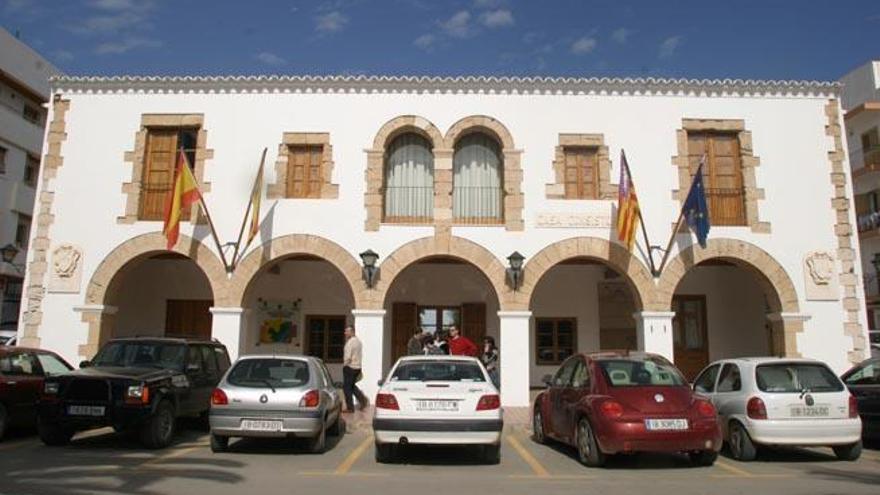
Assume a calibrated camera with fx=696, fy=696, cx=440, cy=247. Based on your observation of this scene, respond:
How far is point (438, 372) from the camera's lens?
356 inches

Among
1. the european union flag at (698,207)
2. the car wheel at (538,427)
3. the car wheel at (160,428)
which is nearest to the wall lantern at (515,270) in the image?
the european union flag at (698,207)

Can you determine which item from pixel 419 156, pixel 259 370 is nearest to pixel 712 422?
pixel 259 370

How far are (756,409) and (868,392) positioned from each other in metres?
2.93

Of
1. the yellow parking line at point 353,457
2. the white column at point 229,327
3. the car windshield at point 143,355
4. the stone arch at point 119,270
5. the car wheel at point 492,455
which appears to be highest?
the stone arch at point 119,270

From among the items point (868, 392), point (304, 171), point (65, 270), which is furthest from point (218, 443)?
point (868, 392)

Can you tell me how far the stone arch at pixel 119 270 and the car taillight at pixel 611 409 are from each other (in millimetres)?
9258

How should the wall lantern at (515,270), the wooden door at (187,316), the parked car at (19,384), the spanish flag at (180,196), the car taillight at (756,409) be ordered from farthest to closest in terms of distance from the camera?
the wooden door at (187,316) < the wall lantern at (515,270) < the spanish flag at (180,196) < the parked car at (19,384) < the car taillight at (756,409)

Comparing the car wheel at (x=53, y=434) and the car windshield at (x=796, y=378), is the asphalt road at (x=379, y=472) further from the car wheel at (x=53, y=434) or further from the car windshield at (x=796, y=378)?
the car windshield at (x=796, y=378)

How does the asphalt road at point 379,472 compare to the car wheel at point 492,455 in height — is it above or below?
below

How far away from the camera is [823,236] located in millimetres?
14969

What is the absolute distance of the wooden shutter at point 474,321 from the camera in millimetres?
17828

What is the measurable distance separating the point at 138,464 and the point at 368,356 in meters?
6.65

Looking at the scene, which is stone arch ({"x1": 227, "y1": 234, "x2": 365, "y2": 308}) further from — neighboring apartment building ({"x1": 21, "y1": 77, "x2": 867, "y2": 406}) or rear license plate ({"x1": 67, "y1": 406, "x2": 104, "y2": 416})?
rear license plate ({"x1": 67, "y1": 406, "x2": 104, "y2": 416})

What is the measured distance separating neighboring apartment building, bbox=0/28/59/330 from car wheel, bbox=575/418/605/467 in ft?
71.8
